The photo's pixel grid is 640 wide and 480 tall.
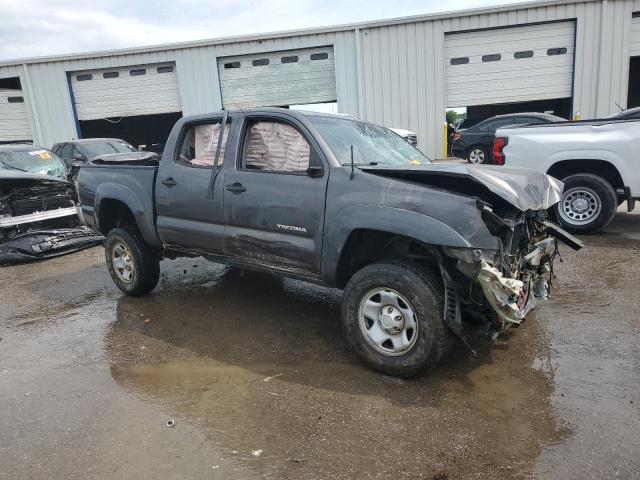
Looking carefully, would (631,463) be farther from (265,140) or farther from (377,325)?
(265,140)

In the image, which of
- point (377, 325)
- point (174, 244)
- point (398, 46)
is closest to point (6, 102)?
point (398, 46)

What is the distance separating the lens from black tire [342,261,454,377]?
3.01 m

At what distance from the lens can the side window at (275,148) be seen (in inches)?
149

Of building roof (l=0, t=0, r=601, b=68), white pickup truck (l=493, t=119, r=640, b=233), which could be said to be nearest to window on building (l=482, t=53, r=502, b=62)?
building roof (l=0, t=0, r=601, b=68)

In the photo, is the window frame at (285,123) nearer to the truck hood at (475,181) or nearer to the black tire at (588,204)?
the truck hood at (475,181)

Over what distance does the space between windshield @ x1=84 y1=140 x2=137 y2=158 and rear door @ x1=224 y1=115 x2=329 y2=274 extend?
29.4 ft

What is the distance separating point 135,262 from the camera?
501 cm

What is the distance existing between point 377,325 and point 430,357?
0.42 metres

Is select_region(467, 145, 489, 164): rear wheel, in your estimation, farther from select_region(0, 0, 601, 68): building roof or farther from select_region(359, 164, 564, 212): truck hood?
select_region(359, 164, 564, 212): truck hood

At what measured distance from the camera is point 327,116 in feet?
13.4

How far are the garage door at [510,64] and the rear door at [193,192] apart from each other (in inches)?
544

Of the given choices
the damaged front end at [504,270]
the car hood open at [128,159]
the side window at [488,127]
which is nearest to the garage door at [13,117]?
the car hood open at [128,159]

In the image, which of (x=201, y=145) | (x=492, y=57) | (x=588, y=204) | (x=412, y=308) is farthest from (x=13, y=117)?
(x=412, y=308)

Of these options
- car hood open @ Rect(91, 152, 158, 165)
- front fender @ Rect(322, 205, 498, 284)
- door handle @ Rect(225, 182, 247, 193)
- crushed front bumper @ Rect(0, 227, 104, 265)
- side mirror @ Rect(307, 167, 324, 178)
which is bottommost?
crushed front bumper @ Rect(0, 227, 104, 265)
